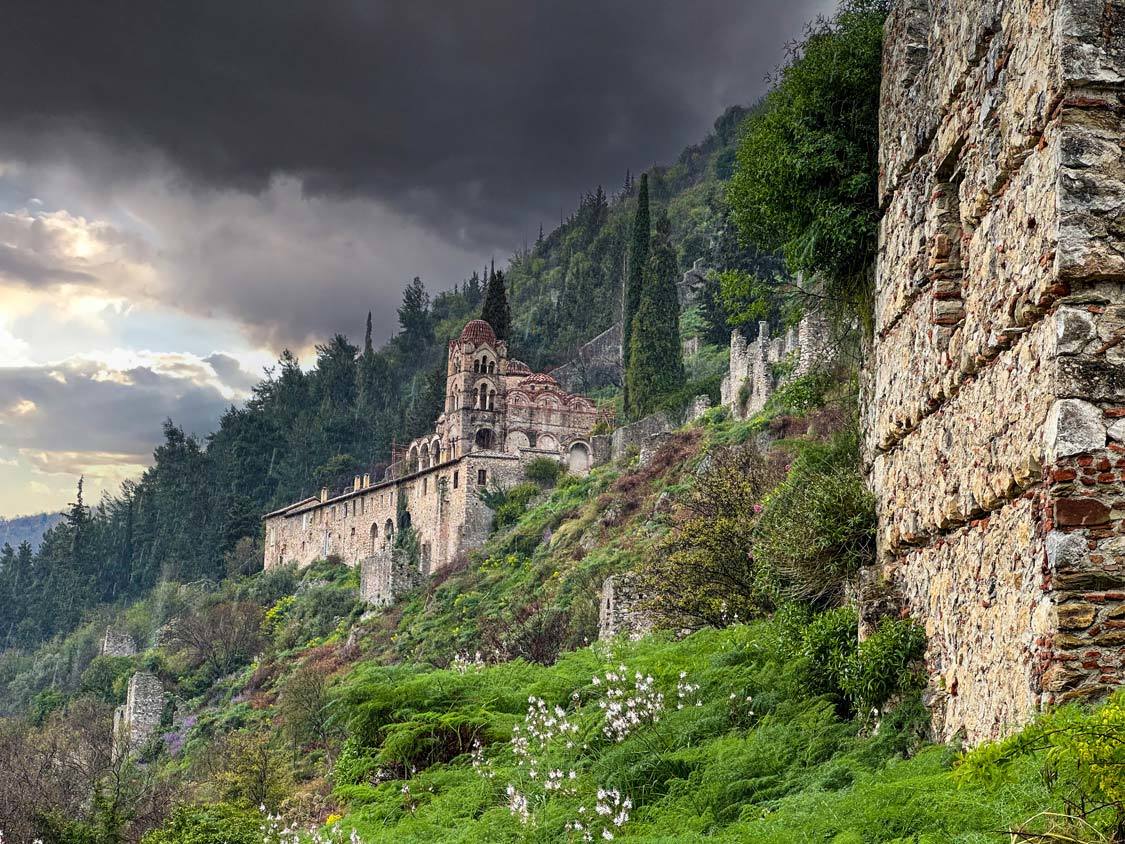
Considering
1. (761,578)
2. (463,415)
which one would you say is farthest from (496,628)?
(463,415)

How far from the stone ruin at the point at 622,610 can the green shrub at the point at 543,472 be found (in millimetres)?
33934

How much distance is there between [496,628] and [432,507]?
1009 inches

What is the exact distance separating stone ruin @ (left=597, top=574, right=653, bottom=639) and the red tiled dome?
148 feet

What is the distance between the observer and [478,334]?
6631 centimetres

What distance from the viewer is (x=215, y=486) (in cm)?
9369

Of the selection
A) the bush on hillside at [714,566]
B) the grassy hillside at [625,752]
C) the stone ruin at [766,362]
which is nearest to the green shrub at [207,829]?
the grassy hillside at [625,752]

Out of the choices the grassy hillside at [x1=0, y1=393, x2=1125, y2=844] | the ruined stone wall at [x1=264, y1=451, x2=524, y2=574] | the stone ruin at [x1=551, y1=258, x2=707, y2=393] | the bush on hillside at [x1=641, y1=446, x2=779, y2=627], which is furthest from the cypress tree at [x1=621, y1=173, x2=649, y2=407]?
the bush on hillside at [x1=641, y1=446, x2=779, y2=627]

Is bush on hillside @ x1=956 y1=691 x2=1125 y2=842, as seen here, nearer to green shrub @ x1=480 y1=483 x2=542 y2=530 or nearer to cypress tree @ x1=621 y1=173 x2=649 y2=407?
green shrub @ x1=480 y1=483 x2=542 y2=530

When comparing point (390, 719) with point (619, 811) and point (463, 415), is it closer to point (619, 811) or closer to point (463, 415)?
point (619, 811)

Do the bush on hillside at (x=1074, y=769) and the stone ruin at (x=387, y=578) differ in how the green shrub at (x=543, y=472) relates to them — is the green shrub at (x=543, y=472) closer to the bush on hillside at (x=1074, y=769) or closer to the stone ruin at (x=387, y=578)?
the stone ruin at (x=387, y=578)

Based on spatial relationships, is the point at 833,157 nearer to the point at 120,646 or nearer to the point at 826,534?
the point at 826,534

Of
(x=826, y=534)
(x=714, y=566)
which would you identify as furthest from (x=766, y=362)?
(x=826, y=534)

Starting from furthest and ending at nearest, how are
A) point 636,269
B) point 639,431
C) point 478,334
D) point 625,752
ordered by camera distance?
point 636,269
point 478,334
point 639,431
point 625,752

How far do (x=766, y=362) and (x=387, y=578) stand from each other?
20.9 m
